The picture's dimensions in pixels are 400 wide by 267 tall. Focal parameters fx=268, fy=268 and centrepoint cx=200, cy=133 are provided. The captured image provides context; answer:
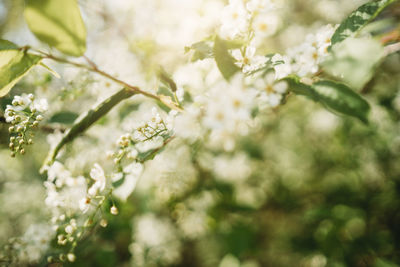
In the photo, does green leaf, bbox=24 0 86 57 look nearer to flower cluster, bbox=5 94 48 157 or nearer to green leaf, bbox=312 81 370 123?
flower cluster, bbox=5 94 48 157

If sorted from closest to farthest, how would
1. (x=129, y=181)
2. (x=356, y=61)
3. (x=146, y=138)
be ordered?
1. (x=356, y=61)
2. (x=129, y=181)
3. (x=146, y=138)

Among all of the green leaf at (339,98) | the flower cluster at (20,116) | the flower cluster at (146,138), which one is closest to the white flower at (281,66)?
the green leaf at (339,98)

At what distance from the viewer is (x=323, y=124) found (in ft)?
9.49

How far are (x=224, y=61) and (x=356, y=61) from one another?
33cm

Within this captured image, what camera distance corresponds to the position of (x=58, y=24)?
2.30ft

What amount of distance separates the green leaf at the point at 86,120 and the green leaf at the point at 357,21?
68 centimetres

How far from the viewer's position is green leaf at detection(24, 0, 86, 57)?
0.67 meters

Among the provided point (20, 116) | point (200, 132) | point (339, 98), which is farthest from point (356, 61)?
point (20, 116)

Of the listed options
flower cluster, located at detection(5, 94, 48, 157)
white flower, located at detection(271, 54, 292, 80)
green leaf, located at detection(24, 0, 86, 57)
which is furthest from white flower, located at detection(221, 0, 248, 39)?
flower cluster, located at detection(5, 94, 48, 157)

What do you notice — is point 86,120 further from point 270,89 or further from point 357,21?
point 357,21

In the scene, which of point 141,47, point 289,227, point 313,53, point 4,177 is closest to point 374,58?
point 313,53

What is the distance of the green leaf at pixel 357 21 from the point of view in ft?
2.67

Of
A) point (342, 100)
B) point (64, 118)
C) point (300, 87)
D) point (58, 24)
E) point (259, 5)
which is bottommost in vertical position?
point (342, 100)

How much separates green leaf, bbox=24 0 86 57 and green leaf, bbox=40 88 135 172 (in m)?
0.16
